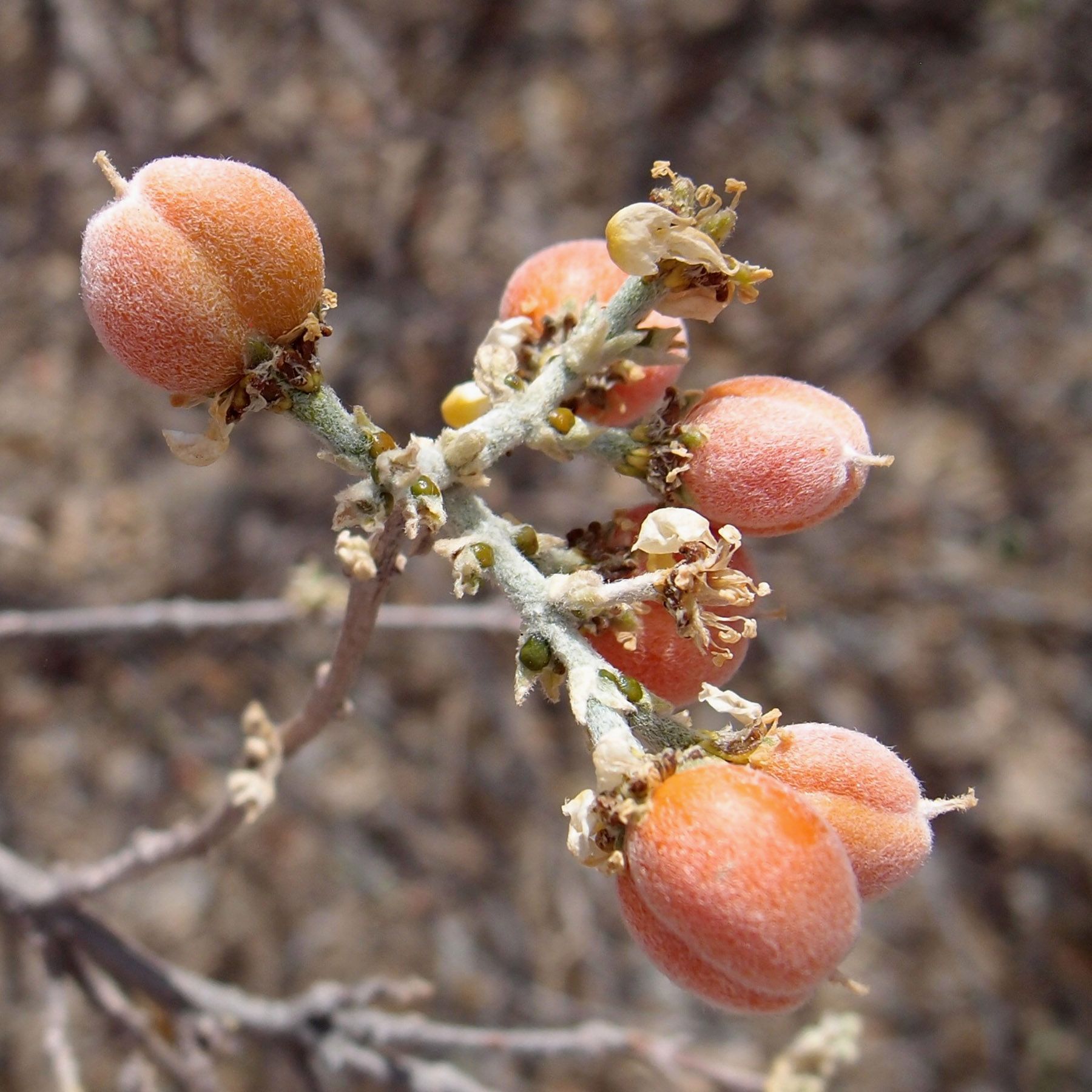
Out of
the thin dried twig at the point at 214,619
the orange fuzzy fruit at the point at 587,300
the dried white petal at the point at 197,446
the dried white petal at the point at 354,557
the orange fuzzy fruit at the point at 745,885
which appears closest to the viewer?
the orange fuzzy fruit at the point at 745,885

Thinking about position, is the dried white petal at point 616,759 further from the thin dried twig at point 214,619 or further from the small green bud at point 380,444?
the thin dried twig at point 214,619

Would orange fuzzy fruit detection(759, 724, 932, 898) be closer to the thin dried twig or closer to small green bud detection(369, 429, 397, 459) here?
small green bud detection(369, 429, 397, 459)

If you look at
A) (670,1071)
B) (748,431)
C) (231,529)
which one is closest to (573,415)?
(748,431)

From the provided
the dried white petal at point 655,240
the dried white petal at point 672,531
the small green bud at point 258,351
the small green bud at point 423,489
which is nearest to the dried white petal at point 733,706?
the dried white petal at point 672,531

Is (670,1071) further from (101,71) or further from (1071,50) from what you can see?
(1071,50)

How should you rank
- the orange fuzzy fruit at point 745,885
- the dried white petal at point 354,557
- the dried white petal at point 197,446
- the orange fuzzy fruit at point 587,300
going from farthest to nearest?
the orange fuzzy fruit at point 587,300, the dried white petal at point 197,446, the dried white petal at point 354,557, the orange fuzzy fruit at point 745,885

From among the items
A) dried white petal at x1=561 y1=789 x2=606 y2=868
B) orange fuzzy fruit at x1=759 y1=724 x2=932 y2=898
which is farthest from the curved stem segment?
orange fuzzy fruit at x1=759 y1=724 x2=932 y2=898
